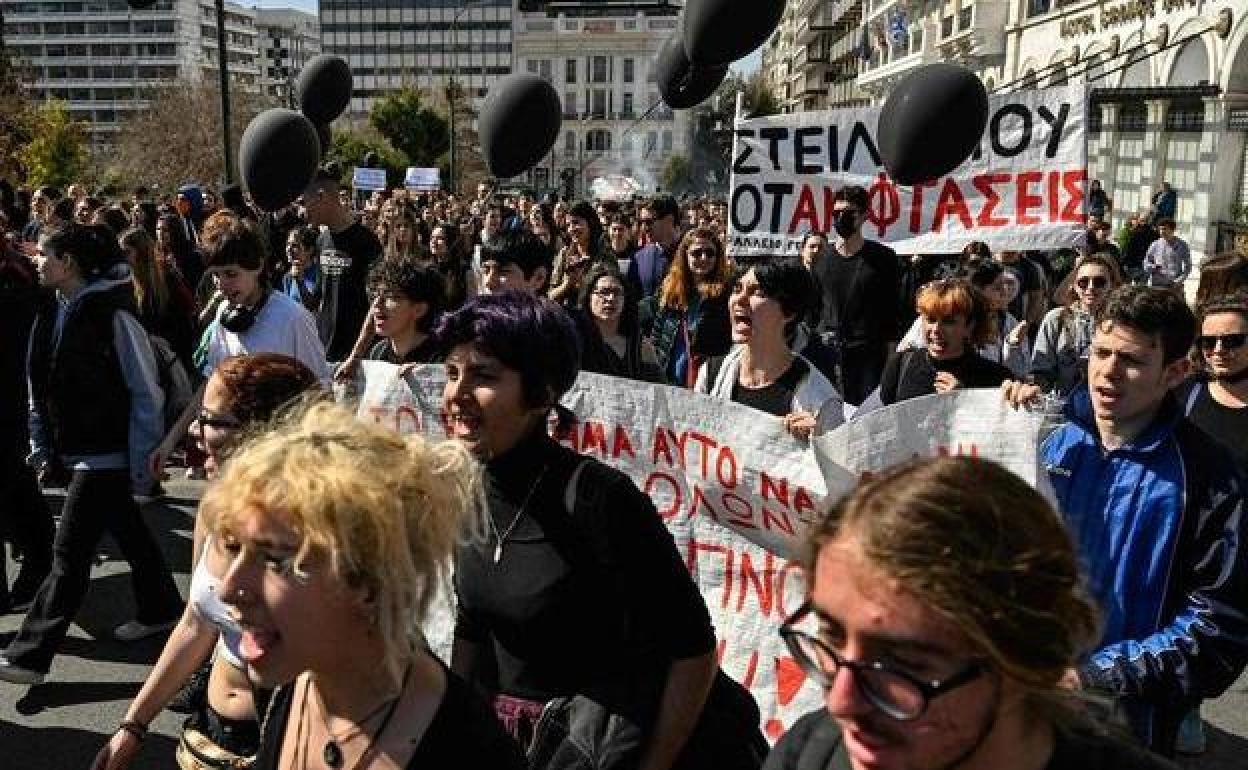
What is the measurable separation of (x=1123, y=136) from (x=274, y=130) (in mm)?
22991

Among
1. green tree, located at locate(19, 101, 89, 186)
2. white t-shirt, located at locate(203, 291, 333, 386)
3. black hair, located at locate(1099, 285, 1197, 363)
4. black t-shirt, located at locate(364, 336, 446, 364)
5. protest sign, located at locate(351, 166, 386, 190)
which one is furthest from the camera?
green tree, located at locate(19, 101, 89, 186)

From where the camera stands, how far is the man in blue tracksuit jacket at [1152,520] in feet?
7.73

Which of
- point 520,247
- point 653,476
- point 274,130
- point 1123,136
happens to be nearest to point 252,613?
point 653,476

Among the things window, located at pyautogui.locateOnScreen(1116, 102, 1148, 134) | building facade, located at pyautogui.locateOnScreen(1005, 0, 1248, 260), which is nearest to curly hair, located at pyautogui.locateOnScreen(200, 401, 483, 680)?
building facade, located at pyautogui.locateOnScreen(1005, 0, 1248, 260)

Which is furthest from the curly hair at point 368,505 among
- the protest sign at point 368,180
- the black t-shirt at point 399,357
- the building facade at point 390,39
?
the building facade at point 390,39

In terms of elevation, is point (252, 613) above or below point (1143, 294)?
below

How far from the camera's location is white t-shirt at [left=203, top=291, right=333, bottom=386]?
14.7ft

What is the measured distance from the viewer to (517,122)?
673 cm

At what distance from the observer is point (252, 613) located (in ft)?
5.44

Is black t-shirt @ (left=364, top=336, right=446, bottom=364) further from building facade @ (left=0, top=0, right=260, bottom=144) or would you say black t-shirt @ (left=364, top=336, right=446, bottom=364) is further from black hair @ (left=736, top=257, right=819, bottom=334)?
building facade @ (left=0, top=0, right=260, bottom=144)

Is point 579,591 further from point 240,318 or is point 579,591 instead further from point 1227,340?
point 240,318

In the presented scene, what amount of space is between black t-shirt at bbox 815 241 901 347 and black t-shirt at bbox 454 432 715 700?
4237 millimetres

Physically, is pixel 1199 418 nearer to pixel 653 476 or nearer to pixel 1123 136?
pixel 653 476

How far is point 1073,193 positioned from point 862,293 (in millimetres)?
1194
